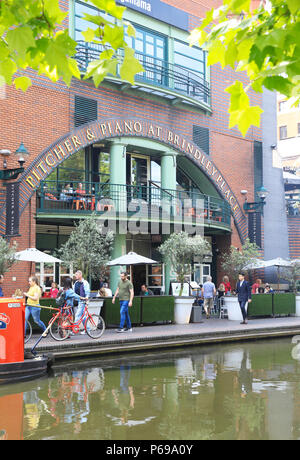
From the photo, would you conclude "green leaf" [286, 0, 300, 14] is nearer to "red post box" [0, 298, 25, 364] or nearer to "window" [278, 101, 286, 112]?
"red post box" [0, 298, 25, 364]

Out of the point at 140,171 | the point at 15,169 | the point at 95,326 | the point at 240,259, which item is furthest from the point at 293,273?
the point at 15,169

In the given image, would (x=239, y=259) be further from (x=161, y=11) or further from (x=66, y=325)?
(x=66, y=325)

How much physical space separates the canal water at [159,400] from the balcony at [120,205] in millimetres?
9173

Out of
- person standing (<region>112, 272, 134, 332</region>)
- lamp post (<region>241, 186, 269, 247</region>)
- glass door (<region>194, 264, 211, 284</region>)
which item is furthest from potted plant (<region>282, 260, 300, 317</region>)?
person standing (<region>112, 272, 134, 332</region>)

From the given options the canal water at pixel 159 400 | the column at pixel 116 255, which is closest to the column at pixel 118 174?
the column at pixel 116 255

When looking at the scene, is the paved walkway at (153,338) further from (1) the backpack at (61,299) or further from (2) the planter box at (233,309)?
(2) the planter box at (233,309)

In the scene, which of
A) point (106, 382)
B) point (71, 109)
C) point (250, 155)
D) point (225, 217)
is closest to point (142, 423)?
point (106, 382)

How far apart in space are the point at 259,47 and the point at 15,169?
609 inches

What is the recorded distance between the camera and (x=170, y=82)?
78.1ft

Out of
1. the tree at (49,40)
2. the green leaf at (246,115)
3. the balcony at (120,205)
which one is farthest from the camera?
the balcony at (120,205)

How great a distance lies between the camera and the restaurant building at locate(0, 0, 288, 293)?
19.3m

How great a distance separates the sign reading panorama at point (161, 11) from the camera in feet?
74.3

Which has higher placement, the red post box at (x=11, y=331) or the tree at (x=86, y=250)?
the tree at (x=86, y=250)

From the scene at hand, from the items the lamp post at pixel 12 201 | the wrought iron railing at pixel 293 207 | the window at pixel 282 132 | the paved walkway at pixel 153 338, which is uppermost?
the window at pixel 282 132
